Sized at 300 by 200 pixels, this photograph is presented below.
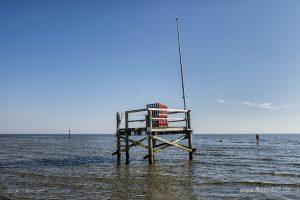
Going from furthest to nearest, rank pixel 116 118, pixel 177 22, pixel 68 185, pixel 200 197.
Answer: pixel 177 22 < pixel 116 118 < pixel 68 185 < pixel 200 197

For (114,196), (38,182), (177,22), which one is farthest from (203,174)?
(177,22)

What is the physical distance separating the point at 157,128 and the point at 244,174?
5882mm

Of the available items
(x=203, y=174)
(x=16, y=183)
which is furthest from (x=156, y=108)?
(x=16, y=183)

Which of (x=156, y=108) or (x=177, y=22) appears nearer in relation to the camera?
(x=156, y=108)

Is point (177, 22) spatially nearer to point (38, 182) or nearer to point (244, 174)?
point (244, 174)

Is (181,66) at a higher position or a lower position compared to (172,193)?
higher

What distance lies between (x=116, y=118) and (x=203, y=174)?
727 cm

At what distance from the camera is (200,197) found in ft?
36.7

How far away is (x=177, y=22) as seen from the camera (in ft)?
84.6

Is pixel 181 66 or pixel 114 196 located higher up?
pixel 181 66

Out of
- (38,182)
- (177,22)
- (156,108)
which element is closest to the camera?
(38,182)

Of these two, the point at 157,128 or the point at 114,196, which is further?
the point at 157,128

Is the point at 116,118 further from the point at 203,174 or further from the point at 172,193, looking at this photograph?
the point at 172,193

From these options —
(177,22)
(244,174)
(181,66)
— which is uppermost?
(177,22)
